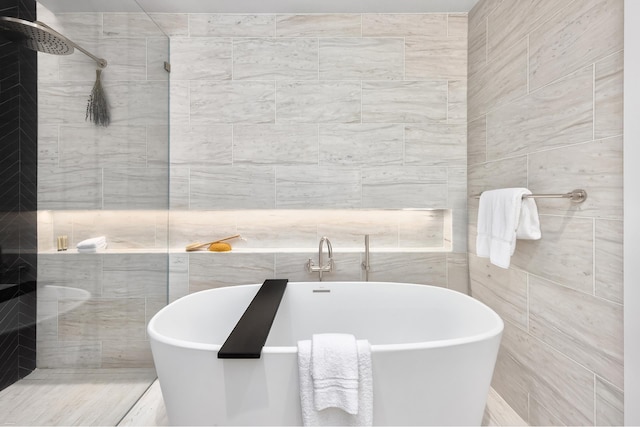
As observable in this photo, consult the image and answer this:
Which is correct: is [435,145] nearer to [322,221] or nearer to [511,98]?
[511,98]

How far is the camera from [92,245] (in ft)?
5.54

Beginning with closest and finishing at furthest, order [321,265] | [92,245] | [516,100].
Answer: [92,245] → [516,100] → [321,265]

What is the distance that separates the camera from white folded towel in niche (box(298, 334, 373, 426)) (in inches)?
48.0

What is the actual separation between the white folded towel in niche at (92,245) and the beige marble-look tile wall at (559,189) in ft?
7.54

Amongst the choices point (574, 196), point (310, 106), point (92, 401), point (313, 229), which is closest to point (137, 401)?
point (92, 401)

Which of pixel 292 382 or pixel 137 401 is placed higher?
pixel 292 382

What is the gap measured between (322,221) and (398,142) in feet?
2.73

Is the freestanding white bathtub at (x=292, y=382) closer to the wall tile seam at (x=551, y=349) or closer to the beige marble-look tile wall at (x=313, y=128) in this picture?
the wall tile seam at (x=551, y=349)

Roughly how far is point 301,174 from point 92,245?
4.49 ft

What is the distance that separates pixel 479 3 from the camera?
2322 mm

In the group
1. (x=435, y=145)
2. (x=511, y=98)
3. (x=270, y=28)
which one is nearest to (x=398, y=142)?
(x=435, y=145)

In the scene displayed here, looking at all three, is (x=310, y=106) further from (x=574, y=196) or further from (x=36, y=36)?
(x=574, y=196)

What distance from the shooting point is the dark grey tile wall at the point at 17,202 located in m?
1.20

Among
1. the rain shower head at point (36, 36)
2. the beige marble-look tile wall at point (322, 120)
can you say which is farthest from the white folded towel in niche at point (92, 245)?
the rain shower head at point (36, 36)
